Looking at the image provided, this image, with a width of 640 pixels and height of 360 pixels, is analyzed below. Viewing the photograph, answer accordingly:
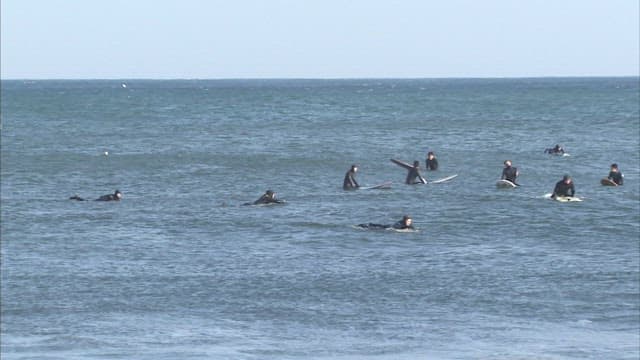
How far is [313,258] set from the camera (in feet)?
117

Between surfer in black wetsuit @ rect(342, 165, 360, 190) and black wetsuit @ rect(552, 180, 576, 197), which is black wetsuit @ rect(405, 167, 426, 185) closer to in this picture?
surfer in black wetsuit @ rect(342, 165, 360, 190)

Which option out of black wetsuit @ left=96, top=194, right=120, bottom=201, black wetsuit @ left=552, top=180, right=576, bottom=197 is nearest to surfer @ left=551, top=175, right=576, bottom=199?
black wetsuit @ left=552, top=180, right=576, bottom=197

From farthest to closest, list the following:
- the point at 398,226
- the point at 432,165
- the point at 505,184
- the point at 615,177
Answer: the point at 432,165 < the point at 505,184 < the point at 615,177 < the point at 398,226

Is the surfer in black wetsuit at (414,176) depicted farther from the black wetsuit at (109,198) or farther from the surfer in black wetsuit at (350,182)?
the black wetsuit at (109,198)

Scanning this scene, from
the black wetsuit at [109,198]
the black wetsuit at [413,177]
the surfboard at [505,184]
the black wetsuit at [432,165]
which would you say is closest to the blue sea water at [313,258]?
the surfboard at [505,184]

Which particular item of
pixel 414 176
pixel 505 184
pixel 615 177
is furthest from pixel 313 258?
pixel 615 177

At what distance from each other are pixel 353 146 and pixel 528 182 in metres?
26.0

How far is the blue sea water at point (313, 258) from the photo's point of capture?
25.2 meters

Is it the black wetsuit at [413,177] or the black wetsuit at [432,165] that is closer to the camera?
Answer: the black wetsuit at [413,177]

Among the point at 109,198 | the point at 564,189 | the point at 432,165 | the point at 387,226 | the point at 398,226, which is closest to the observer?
the point at 398,226

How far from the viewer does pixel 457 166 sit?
2584 inches

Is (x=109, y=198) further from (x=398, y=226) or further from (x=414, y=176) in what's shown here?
(x=398, y=226)

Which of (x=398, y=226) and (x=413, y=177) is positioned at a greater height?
(x=398, y=226)

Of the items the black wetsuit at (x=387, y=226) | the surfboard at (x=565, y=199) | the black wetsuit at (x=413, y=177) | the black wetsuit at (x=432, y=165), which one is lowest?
the black wetsuit at (x=432, y=165)
